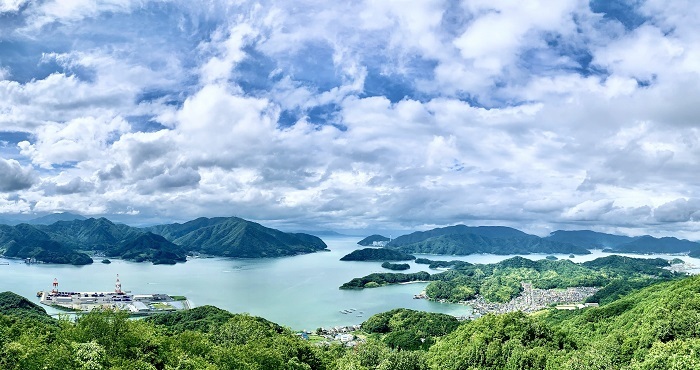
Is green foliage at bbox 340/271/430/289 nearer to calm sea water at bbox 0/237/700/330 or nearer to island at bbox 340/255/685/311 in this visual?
island at bbox 340/255/685/311

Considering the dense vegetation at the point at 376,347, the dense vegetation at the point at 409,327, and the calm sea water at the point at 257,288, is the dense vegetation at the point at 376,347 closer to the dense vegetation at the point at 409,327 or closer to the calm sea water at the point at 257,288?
the dense vegetation at the point at 409,327

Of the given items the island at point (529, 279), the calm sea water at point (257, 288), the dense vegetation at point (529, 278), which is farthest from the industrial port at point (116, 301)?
the dense vegetation at point (529, 278)

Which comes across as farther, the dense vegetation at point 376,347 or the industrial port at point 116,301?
the industrial port at point 116,301

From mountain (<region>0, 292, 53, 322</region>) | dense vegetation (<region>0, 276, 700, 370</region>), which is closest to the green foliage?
mountain (<region>0, 292, 53, 322</region>)

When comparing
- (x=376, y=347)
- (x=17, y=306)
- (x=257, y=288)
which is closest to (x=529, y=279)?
(x=257, y=288)

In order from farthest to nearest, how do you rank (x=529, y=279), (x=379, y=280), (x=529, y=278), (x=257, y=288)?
(x=529, y=278) → (x=529, y=279) → (x=379, y=280) → (x=257, y=288)

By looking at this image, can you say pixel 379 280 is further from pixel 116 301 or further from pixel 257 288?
pixel 116 301
